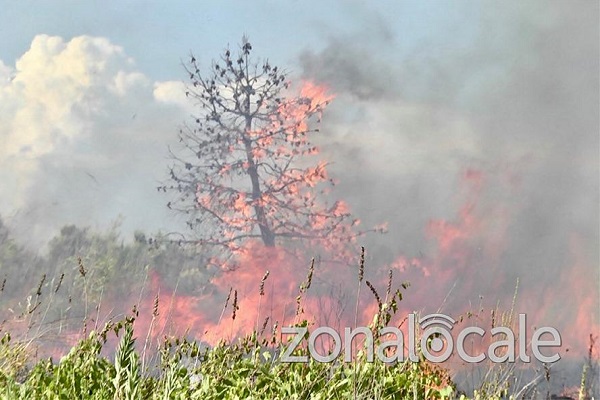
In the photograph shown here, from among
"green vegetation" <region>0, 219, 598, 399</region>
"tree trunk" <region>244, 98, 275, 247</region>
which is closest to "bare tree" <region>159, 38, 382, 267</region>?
"tree trunk" <region>244, 98, 275, 247</region>

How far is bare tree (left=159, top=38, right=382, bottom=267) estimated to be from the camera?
892 cm

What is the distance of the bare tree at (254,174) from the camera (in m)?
8.92

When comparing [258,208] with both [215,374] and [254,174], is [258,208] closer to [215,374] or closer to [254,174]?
[254,174]

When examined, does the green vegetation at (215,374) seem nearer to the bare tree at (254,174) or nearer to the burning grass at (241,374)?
the burning grass at (241,374)

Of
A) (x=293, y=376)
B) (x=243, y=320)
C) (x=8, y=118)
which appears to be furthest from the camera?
(x=8, y=118)

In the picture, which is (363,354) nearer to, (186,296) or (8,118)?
(186,296)

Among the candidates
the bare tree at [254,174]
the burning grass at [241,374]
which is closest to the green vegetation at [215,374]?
the burning grass at [241,374]

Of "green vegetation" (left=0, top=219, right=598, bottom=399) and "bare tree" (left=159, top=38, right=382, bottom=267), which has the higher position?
"bare tree" (left=159, top=38, right=382, bottom=267)

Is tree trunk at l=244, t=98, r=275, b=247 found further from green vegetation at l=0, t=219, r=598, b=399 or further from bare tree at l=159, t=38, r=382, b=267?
green vegetation at l=0, t=219, r=598, b=399

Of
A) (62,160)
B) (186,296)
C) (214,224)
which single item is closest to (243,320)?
(186,296)

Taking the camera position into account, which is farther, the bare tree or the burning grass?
the bare tree

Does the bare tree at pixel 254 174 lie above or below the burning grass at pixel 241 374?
above

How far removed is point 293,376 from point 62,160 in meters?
5.51

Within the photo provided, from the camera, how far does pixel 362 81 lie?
8.77m
